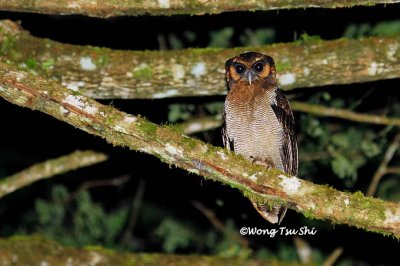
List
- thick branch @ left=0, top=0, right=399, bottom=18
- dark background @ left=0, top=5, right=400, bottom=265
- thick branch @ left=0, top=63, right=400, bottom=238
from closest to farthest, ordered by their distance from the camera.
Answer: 1. thick branch @ left=0, top=63, right=400, bottom=238
2. thick branch @ left=0, top=0, right=399, bottom=18
3. dark background @ left=0, top=5, right=400, bottom=265

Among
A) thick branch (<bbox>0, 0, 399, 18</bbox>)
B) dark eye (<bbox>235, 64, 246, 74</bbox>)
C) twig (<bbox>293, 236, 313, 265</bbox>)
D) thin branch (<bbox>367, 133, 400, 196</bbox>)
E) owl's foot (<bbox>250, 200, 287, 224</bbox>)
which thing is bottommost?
twig (<bbox>293, 236, 313, 265</bbox>)

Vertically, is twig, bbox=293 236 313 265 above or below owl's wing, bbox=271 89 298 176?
below

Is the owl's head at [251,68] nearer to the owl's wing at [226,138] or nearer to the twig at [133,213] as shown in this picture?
the owl's wing at [226,138]

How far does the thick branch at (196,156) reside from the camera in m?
4.09

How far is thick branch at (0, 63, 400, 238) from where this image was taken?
13.4 ft

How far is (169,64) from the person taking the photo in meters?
5.83

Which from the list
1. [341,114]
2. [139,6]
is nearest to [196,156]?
[139,6]

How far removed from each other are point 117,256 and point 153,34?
2.72m

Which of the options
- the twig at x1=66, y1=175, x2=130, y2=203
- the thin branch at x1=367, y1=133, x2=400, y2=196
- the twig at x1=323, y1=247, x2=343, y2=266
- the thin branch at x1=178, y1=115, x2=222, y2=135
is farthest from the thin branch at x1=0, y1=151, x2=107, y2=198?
the thin branch at x1=367, y1=133, x2=400, y2=196

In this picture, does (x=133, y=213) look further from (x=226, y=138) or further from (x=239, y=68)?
(x=239, y=68)

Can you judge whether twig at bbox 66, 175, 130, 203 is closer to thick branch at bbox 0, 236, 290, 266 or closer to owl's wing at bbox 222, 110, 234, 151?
thick branch at bbox 0, 236, 290, 266

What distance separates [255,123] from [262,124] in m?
0.06

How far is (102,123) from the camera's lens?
4148 mm

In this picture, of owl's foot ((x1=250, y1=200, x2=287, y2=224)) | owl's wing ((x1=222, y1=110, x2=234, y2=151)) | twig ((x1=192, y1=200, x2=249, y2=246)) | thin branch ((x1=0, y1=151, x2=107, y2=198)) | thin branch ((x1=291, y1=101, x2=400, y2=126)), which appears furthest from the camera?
twig ((x1=192, y1=200, x2=249, y2=246))
